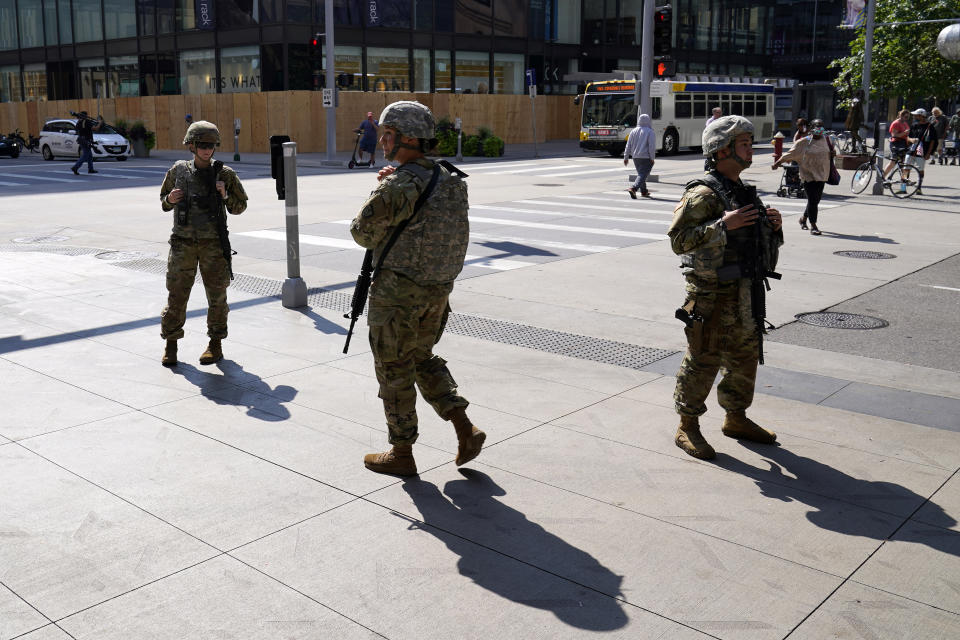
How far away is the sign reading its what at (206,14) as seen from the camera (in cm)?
4103

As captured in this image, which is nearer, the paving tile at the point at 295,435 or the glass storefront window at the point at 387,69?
the paving tile at the point at 295,435

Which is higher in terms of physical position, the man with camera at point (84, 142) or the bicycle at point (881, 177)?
the man with camera at point (84, 142)

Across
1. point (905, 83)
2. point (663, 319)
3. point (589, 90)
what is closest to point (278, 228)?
point (663, 319)

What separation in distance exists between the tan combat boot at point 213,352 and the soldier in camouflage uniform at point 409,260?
268cm

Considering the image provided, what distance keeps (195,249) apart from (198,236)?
0.13 meters

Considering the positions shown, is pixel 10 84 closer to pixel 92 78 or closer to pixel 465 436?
pixel 92 78

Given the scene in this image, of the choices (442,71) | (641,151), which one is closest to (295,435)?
(641,151)

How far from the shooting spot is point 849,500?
4.71 m

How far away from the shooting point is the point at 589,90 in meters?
36.8

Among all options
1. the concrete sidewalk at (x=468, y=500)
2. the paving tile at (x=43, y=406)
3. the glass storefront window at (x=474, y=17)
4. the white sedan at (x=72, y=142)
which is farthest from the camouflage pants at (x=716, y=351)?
the glass storefront window at (x=474, y=17)

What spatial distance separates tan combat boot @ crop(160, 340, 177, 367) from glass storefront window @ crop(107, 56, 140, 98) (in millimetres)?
43134

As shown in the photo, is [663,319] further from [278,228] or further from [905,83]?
[905,83]

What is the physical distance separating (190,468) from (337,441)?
849 mm

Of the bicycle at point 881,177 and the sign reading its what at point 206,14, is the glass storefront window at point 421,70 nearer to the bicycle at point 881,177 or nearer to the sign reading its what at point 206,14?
the sign reading its what at point 206,14
